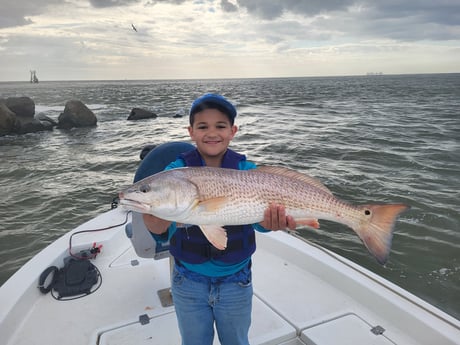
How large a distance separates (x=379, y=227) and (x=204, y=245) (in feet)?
5.00

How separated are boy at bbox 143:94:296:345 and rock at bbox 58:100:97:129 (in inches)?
1196

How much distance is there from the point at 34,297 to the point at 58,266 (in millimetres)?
625

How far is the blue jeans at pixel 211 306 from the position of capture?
2.97 meters

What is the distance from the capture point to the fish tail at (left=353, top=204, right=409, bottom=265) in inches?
114

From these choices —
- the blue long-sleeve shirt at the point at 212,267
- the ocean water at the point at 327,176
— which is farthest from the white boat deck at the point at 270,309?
the ocean water at the point at 327,176

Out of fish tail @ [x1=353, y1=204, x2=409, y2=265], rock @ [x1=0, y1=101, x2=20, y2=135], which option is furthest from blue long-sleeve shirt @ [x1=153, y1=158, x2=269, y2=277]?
rock @ [x1=0, y1=101, x2=20, y2=135]

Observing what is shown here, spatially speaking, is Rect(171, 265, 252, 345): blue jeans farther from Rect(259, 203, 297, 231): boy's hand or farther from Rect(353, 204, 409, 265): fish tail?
Rect(353, 204, 409, 265): fish tail

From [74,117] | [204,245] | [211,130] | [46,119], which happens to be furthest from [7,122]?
[204,245]

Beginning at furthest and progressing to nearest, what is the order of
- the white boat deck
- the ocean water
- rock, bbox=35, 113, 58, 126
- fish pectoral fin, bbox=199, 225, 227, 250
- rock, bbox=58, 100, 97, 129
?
1. rock, bbox=35, 113, 58, 126
2. rock, bbox=58, 100, 97, 129
3. the ocean water
4. the white boat deck
5. fish pectoral fin, bbox=199, 225, 227, 250

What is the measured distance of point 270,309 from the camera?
4328 millimetres

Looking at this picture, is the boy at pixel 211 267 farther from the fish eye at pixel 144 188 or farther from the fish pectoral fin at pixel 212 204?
the fish pectoral fin at pixel 212 204

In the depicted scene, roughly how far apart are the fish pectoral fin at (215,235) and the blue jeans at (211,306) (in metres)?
0.44

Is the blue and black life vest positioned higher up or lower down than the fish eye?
lower down

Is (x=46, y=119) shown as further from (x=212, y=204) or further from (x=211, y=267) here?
(x=212, y=204)
